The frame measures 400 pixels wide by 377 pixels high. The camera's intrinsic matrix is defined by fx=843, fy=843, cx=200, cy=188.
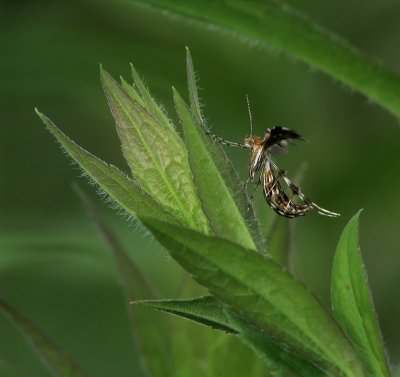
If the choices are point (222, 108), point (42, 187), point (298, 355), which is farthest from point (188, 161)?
point (42, 187)

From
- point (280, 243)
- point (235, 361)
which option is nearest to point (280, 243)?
point (280, 243)

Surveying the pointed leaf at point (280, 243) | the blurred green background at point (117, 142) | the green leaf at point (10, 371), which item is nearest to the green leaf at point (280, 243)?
the pointed leaf at point (280, 243)

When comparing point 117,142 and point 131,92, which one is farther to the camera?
point 117,142

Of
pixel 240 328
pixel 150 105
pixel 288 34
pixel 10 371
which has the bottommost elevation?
pixel 10 371

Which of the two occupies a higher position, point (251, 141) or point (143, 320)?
point (251, 141)

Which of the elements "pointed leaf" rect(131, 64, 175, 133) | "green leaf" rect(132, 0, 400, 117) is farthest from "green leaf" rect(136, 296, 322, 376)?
"green leaf" rect(132, 0, 400, 117)

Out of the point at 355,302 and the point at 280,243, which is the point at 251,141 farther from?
the point at 355,302

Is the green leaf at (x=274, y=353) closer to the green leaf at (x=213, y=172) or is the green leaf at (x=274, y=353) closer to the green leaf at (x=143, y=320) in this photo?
the green leaf at (x=213, y=172)

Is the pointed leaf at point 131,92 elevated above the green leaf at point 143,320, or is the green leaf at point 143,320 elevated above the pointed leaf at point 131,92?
the pointed leaf at point 131,92
